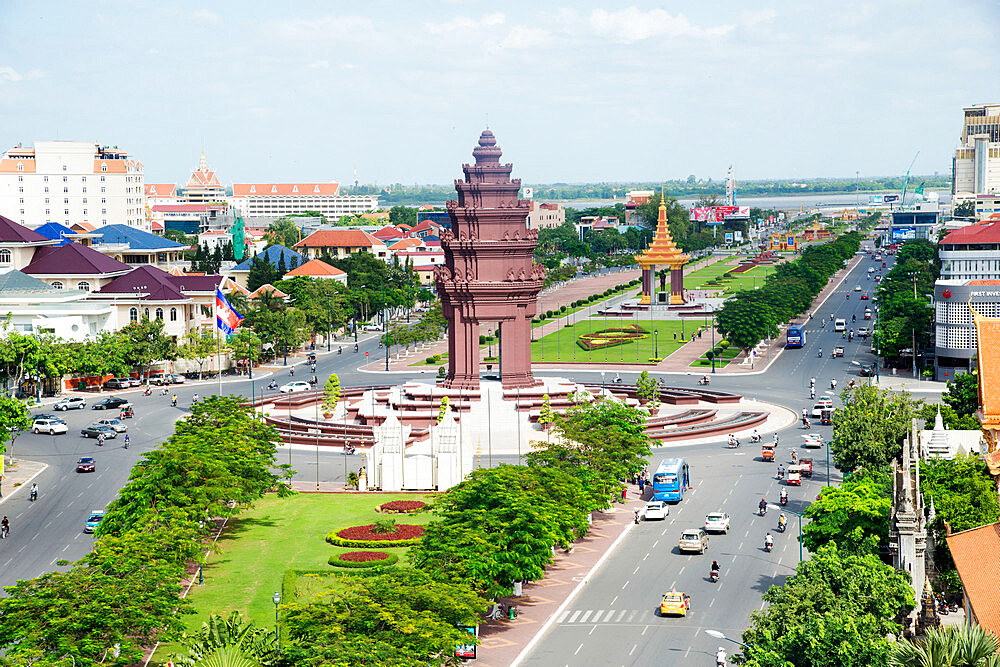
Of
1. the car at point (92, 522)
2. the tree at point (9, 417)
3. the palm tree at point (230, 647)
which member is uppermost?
the tree at point (9, 417)

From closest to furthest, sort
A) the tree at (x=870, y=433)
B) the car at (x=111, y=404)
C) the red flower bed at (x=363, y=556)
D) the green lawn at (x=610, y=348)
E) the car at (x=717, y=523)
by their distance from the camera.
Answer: the red flower bed at (x=363, y=556) < the car at (x=717, y=523) < the tree at (x=870, y=433) < the car at (x=111, y=404) < the green lawn at (x=610, y=348)

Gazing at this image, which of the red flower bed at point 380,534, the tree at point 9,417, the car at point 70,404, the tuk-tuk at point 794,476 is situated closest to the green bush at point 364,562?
the red flower bed at point 380,534

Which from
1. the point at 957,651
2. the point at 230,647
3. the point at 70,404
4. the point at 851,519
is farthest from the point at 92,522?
the point at 957,651

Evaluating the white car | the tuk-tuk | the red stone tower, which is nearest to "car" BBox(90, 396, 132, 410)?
the white car

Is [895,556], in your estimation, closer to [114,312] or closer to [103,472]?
[103,472]

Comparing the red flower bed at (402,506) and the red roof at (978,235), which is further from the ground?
the red roof at (978,235)

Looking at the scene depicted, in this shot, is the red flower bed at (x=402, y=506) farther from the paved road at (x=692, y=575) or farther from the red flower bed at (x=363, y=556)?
the paved road at (x=692, y=575)
